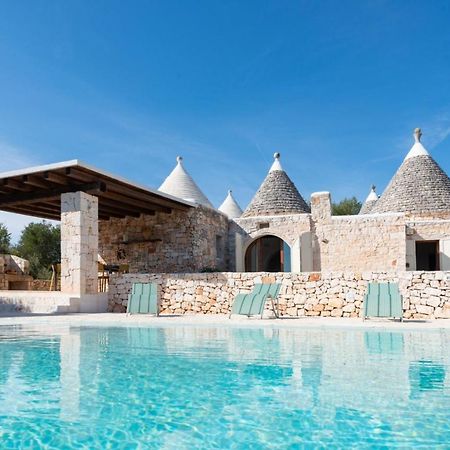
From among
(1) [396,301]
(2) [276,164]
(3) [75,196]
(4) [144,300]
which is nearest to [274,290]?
(1) [396,301]

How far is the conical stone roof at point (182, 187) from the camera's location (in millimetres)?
18859

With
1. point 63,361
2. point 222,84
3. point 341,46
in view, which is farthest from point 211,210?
point 63,361

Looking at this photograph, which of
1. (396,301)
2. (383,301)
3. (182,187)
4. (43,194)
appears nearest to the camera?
(396,301)

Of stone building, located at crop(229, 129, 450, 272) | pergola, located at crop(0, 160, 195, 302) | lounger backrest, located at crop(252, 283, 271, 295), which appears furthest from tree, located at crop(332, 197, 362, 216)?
lounger backrest, located at crop(252, 283, 271, 295)

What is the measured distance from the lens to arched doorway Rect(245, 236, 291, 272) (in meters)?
17.1

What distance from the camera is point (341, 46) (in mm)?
13906

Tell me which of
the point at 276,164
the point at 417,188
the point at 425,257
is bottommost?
the point at 425,257

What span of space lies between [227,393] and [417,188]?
15.3 meters

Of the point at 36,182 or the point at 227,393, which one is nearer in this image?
the point at 227,393

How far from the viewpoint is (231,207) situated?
2480 cm

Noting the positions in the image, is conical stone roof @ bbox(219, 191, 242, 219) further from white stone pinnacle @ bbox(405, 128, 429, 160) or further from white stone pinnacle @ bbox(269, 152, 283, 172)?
white stone pinnacle @ bbox(405, 128, 429, 160)

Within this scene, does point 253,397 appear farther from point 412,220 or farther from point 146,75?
point 412,220

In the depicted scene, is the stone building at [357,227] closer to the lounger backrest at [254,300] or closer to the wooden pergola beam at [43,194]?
the lounger backrest at [254,300]

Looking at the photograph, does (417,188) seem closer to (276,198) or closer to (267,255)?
(276,198)
